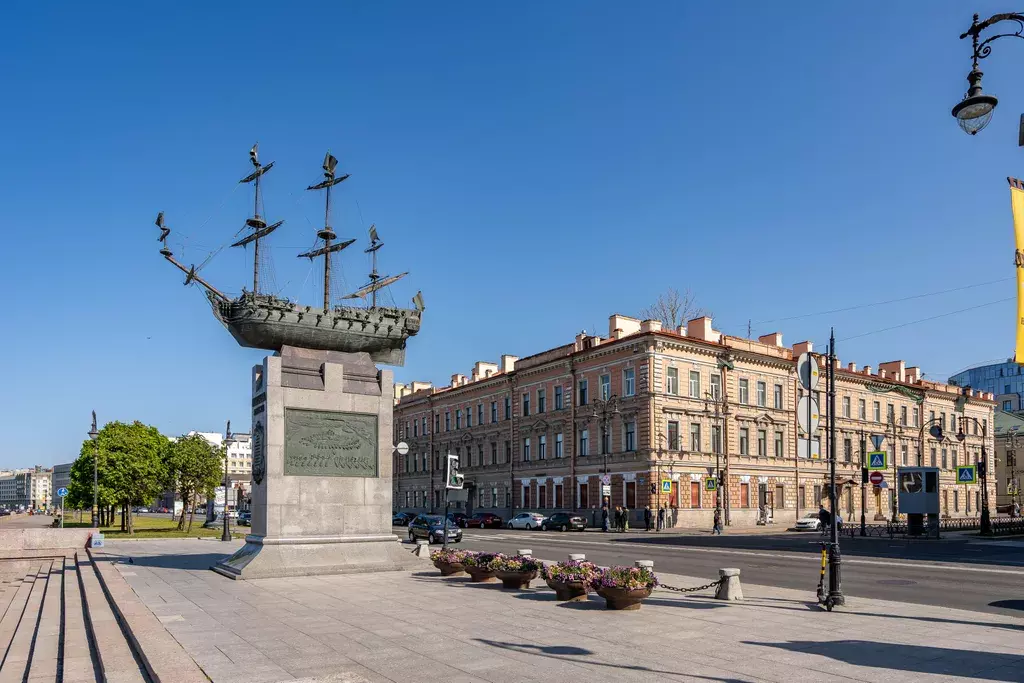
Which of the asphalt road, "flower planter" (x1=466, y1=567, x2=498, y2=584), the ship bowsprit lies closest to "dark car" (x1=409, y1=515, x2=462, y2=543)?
the asphalt road

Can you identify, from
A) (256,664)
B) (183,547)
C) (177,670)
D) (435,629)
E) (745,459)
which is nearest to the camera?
(177,670)

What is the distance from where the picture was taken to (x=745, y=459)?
206ft

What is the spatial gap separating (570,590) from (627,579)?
160 cm

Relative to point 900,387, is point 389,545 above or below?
below

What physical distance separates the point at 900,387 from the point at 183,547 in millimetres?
66492

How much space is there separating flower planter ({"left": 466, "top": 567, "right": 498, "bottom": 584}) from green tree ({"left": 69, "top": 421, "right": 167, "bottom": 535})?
44410mm

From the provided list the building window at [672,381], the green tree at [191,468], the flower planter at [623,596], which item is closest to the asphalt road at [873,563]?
the flower planter at [623,596]

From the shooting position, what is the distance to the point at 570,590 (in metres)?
16.0

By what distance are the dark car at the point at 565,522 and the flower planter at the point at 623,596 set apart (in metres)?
41.2

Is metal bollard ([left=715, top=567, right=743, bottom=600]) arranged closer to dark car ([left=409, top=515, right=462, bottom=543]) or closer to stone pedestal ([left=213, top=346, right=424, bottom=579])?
stone pedestal ([left=213, top=346, right=424, bottom=579])

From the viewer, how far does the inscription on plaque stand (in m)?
21.5

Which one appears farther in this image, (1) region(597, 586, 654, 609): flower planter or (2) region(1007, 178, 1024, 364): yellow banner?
(1) region(597, 586, 654, 609): flower planter

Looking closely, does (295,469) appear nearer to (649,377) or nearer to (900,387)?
(649,377)

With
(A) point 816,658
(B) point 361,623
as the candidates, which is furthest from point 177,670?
(A) point 816,658
